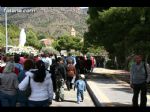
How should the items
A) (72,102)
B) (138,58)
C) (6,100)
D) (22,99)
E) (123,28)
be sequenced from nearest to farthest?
(6,100), (22,99), (138,58), (72,102), (123,28)

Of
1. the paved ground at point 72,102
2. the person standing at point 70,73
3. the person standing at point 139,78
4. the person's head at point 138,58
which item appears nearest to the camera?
the person's head at point 138,58

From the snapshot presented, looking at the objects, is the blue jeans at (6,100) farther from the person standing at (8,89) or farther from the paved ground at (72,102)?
the paved ground at (72,102)

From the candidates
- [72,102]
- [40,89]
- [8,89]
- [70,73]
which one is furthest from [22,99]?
[70,73]

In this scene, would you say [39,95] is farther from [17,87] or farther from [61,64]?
[61,64]

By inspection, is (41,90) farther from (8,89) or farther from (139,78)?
(139,78)

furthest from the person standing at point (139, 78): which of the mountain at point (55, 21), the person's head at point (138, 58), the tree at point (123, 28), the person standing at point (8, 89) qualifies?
the mountain at point (55, 21)

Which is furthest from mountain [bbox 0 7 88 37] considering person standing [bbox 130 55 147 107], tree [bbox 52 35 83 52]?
person standing [bbox 130 55 147 107]

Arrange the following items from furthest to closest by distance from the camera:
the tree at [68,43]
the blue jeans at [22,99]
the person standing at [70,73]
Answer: the tree at [68,43] → the person standing at [70,73] → the blue jeans at [22,99]

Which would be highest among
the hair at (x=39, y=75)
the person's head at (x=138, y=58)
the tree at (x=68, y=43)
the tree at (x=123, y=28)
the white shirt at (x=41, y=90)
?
A: the tree at (x=68, y=43)

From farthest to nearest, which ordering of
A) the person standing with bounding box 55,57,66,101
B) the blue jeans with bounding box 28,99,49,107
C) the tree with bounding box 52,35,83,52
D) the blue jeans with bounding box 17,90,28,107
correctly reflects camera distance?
the tree with bounding box 52,35,83,52 → the person standing with bounding box 55,57,66,101 → the blue jeans with bounding box 17,90,28,107 → the blue jeans with bounding box 28,99,49,107

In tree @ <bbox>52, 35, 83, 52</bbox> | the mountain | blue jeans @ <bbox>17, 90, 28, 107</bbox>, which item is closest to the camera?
blue jeans @ <bbox>17, 90, 28, 107</bbox>

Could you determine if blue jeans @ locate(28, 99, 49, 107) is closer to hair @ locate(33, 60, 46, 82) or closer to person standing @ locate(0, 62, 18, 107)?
hair @ locate(33, 60, 46, 82)

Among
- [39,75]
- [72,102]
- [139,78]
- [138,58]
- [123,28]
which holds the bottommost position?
[72,102]

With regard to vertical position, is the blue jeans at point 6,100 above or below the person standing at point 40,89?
below
